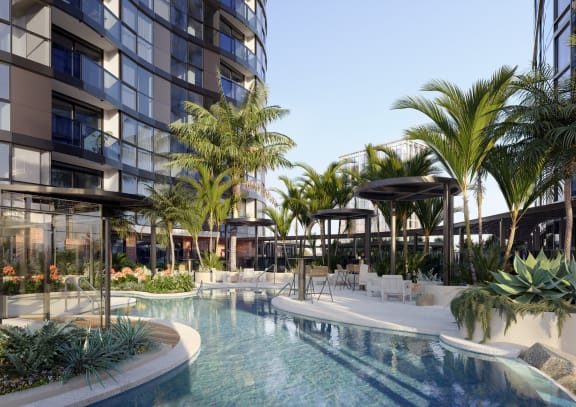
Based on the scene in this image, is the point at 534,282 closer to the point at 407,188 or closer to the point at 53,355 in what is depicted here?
the point at 407,188

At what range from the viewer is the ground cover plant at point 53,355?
4914mm

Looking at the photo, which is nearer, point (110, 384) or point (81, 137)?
point (110, 384)

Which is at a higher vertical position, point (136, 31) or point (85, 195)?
point (136, 31)

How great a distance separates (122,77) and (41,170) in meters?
7.59

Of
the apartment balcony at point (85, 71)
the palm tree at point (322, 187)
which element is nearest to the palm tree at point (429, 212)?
the palm tree at point (322, 187)

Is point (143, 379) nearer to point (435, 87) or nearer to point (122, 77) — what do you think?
point (435, 87)

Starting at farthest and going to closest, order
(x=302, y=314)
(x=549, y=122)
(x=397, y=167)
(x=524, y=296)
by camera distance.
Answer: (x=397, y=167) → (x=302, y=314) → (x=549, y=122) → (x=524, y=296)

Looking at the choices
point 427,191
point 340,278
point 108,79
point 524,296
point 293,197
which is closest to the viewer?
point 524,296

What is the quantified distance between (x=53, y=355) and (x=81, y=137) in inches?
584

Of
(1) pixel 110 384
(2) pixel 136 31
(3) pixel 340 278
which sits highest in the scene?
(2) pixel 136 31

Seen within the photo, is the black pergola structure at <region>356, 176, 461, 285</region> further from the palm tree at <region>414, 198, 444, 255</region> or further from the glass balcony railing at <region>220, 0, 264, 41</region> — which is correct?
the glass balcony railing at <region>220, 0, 264, 41</region>

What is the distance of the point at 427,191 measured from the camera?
13484mm

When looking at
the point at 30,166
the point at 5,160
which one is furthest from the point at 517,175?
the point at 5,160

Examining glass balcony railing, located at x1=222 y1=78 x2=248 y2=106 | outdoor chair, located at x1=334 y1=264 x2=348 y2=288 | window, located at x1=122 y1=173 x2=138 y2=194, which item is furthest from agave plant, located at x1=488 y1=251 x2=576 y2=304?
glass balcony railing, located at x1=222 y1=78 x2=248 y2=106
